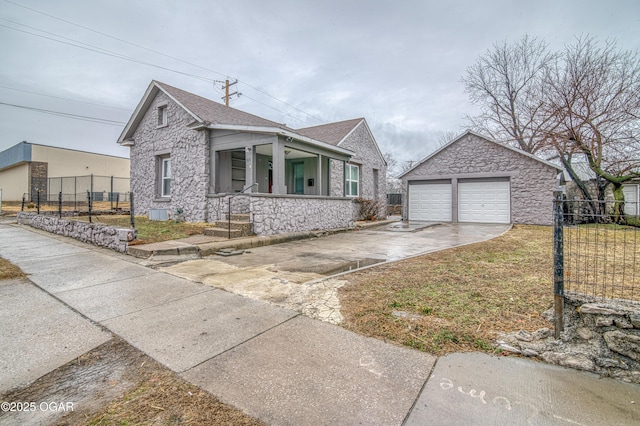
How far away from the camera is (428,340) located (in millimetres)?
2719

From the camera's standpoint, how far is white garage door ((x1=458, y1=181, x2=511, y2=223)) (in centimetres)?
1525

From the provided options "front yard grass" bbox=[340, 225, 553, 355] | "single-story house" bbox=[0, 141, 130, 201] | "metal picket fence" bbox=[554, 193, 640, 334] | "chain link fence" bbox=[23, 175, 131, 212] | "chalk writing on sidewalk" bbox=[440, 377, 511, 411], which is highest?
"single-story house" bbox=[0, 141, 130, 201]

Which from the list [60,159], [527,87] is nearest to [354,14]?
[527,87]

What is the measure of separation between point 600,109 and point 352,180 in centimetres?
1286

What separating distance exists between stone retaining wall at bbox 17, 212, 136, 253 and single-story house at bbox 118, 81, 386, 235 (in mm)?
2957

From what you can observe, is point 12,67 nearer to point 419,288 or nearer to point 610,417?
point 419,288

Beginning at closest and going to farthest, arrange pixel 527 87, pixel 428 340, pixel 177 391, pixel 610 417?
pixel 610 417 < pixel 177 391 < pixel 428 340 < pixel 527 87

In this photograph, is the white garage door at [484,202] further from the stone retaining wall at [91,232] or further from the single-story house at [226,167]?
the stone retaining wall at [91,232]

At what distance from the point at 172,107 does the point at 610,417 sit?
14518 millimetres

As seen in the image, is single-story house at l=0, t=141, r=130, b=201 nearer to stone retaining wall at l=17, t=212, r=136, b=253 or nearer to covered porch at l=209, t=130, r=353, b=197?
stone retaining wall at l=17, t=212, r=136, b=253

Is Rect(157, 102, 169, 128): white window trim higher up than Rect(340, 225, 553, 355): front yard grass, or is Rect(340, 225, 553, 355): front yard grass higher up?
Rect(157, 102, 169, 128): white window trim

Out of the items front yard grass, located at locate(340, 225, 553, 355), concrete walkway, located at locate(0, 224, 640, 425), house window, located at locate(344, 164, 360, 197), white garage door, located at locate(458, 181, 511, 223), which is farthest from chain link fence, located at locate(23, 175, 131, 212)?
white garage door, located at locate(458, 181, 511, 223)

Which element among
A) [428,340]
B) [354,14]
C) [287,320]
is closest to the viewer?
[428,340]

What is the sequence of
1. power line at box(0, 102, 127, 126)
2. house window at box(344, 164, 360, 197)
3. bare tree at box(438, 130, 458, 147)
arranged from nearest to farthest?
house window at box(344, 164, 360, 197), power line at box(0, 102, 127, 126), bare tree at box(438, 130, 458, 147)
